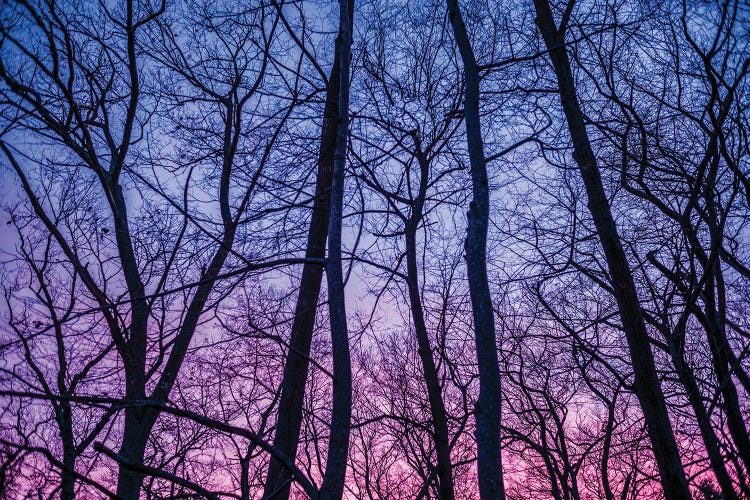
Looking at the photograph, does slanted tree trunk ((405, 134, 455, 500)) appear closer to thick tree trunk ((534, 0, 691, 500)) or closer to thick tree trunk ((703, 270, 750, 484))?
thick tree trunk ((534, 0, 691, 500))

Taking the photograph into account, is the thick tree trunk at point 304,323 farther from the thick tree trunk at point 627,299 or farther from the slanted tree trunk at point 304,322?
the thick tree trunk at point 627,299

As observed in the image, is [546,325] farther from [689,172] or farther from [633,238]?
[689,172]

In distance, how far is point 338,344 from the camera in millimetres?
3020

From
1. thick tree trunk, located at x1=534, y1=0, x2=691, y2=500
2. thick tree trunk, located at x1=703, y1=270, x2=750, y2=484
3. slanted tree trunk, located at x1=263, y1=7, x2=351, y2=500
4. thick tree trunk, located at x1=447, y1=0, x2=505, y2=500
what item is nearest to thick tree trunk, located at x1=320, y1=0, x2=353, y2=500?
thick tree trunk, located at x1=447, y1=0, x2=505, y2=500

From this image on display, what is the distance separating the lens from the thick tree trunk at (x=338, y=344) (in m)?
2.77

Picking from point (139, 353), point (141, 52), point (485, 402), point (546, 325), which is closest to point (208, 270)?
point (139, 353)

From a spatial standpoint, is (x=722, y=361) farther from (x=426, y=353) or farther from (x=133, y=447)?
(x=133, y=447)

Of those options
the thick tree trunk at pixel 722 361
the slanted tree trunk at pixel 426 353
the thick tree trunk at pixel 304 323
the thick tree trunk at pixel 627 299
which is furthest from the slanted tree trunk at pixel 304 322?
the thick tree trunk at pixel 722 361

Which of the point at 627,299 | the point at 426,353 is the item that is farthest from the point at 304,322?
the point at 627,299

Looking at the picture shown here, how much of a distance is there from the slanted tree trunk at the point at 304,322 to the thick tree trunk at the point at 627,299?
7.02 ft

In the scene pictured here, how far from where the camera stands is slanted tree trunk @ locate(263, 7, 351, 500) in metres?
4.87

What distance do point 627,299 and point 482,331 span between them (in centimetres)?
172

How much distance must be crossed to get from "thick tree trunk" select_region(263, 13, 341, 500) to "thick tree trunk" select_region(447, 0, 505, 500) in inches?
75.4

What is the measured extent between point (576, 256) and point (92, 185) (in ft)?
22.7
